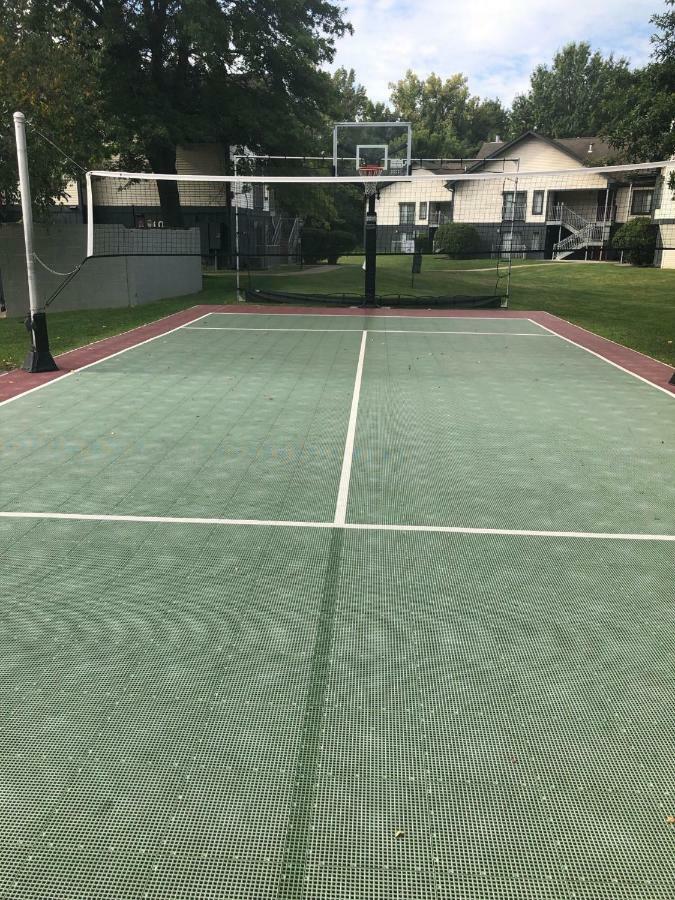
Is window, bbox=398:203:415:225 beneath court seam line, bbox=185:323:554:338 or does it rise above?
above

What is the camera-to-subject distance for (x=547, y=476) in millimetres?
6715

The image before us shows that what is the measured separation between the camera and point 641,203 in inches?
1594

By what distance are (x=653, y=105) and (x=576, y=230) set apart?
25.9m

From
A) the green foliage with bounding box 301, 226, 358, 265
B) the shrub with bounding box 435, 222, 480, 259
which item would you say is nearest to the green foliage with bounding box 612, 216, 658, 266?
the shrub with bounding box 435, 222, 480, 259

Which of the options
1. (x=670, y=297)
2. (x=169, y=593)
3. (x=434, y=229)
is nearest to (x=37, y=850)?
(x=169, y=593)

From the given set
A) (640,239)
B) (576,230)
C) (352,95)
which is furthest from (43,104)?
(352,95)

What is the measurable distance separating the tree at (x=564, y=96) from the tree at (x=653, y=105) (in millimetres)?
56732

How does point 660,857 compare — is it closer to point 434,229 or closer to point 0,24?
point 0,24

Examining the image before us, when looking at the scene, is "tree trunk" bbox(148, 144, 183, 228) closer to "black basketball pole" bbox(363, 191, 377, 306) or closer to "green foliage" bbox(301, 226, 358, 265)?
"black basketball pole" bbox(363, 191, 377, 306)

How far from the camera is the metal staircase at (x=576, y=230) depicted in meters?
40.5

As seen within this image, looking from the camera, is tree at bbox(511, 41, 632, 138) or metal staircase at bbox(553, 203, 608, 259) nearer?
metal staircase at bbox(553, 203, 608, 259)

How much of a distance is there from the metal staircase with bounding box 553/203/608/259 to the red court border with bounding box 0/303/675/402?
75.5 feet

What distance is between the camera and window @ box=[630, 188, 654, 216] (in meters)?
39.8

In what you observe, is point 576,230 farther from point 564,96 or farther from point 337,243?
point 564,96
